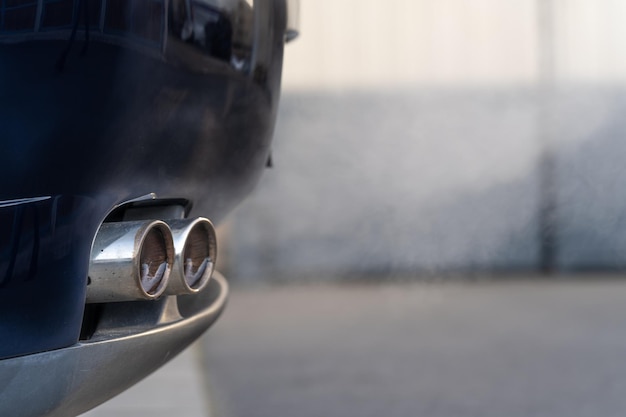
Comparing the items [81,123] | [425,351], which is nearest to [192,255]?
[81,123]

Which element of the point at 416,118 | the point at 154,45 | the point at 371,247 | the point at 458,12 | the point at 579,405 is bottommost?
the point at 579,405

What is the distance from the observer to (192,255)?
1.50m

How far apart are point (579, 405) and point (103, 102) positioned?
260cm

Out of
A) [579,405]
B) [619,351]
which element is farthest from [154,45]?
[619,351]

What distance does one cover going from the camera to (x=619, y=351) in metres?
4.29

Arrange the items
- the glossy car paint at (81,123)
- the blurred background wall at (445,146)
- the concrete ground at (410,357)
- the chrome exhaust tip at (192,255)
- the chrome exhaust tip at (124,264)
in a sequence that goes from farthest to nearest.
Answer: the blurred background wall at (445,146), the concrete ground at (410,357), the chrome exhaust tip at (192,255), the chrome exhaust tip at (124,264), the glossy car paint at (81,123)

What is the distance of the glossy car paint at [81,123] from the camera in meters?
1.18

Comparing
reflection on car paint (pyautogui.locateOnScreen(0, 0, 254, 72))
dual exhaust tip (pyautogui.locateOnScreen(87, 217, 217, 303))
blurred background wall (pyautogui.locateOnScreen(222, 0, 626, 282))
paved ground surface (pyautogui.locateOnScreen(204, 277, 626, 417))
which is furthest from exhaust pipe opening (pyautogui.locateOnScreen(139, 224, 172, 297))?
blurred background wall (pyautogui.locateOnScreen(222, 0, 626, 282))

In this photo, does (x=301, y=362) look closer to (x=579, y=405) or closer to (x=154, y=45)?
(x=579, y=405)

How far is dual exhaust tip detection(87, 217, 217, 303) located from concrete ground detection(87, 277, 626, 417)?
1912mm

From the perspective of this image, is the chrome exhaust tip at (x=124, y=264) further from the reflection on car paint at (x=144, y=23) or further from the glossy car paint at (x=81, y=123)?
the reflection on car paint at (x=144, y=23)

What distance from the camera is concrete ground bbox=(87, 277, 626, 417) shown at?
3408 mm

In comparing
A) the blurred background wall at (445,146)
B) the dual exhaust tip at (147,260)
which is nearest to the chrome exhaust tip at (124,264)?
the dual exhaust tip at (147,260)

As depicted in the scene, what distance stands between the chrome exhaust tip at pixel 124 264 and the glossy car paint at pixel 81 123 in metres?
0.04
